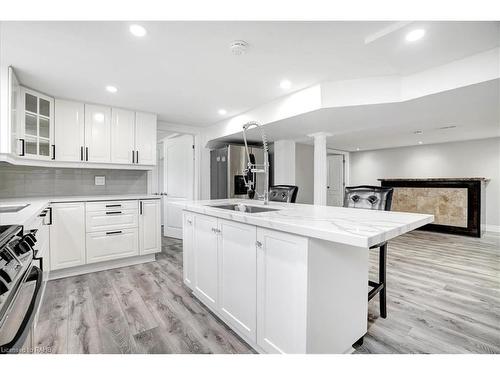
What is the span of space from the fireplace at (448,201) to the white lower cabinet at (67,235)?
6057 millimetres

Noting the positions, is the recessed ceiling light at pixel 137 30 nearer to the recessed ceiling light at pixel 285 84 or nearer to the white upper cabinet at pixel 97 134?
the recessed ceiling light at pixel 285 84

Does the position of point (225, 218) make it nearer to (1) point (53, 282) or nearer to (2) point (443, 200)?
(1) point (53, 282)

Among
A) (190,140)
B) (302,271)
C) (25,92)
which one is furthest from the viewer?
(190,140)

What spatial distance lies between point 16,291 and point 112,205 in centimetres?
228

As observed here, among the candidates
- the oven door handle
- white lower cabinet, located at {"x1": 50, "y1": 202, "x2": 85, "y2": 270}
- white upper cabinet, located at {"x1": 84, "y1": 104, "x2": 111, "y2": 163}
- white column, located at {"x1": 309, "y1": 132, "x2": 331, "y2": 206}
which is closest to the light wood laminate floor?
white lower cabinet, located at {"x1": 50, "y1": 202, "x2": 85, "y2": 270}

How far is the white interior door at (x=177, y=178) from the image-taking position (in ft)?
14.8

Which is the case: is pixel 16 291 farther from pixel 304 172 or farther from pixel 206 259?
pixel 304 172

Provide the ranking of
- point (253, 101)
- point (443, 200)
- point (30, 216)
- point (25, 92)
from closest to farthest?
point (30, 216) < point (25, 92) < point (253, 101) < point (443, 200)

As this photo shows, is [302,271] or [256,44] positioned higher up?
[256,44]

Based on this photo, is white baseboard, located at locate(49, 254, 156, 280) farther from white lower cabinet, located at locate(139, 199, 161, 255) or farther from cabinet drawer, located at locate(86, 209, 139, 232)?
cabinet drawer, located at locate(86, 209, 139, 232)

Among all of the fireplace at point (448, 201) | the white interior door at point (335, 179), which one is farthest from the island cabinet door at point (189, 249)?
the white interior door at point (335, 179)

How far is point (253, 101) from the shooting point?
3102mm

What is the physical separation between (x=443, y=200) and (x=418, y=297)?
12.5 feet

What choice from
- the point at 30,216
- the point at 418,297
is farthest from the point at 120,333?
the point at 418,297
